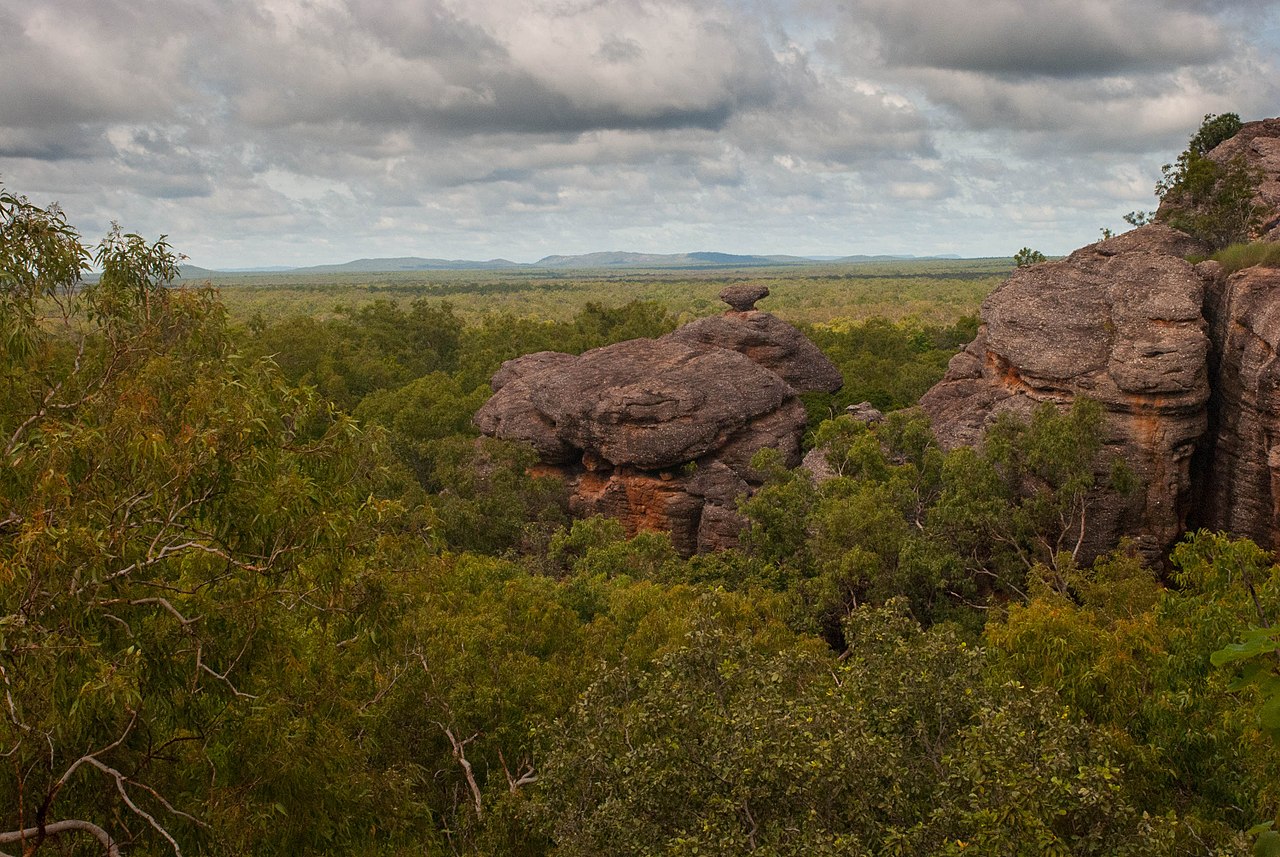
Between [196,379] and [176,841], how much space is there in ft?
13.3

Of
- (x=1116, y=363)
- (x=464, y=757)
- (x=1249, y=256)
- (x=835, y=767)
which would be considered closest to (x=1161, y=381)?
(x=1116, y=363)

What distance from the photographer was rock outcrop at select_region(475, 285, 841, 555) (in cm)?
3688

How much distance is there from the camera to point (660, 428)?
3738 centimetres

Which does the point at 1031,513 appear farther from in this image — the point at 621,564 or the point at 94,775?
the point at 94,775

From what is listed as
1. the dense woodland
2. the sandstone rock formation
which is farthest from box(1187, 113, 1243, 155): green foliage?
the dense woodland

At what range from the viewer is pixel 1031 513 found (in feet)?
82.5

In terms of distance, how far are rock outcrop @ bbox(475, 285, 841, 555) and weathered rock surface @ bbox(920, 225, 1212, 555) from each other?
8290mm

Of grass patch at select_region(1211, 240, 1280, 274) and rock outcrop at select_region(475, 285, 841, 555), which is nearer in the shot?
grass patch at select_region(1211, 240, 1280, 274)

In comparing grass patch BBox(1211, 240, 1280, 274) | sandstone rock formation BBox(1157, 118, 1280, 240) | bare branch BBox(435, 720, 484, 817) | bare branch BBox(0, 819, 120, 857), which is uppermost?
sandstone rock formation BBox(1157, 118, 1280, 240)

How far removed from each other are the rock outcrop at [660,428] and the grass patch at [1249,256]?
16309 mm

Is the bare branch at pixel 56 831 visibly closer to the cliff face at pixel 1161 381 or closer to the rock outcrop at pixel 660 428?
the cliff face at pixel 1161 381

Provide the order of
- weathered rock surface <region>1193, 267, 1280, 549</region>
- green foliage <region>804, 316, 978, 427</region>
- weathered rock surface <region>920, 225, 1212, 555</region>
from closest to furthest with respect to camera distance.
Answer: weathered rock surface <region>1193, 267, 1280, 549</region>, weathered rock surface <region>920, 225, 1212, 555</region>, green foliage <region>804, 316, 978, 427</region>

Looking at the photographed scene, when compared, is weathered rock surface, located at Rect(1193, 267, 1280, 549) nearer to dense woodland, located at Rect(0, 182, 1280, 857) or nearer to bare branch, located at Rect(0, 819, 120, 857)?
dense woodland, located at Rect(0, 182, 1280, 857)

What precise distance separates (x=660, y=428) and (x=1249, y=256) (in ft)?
66.7
